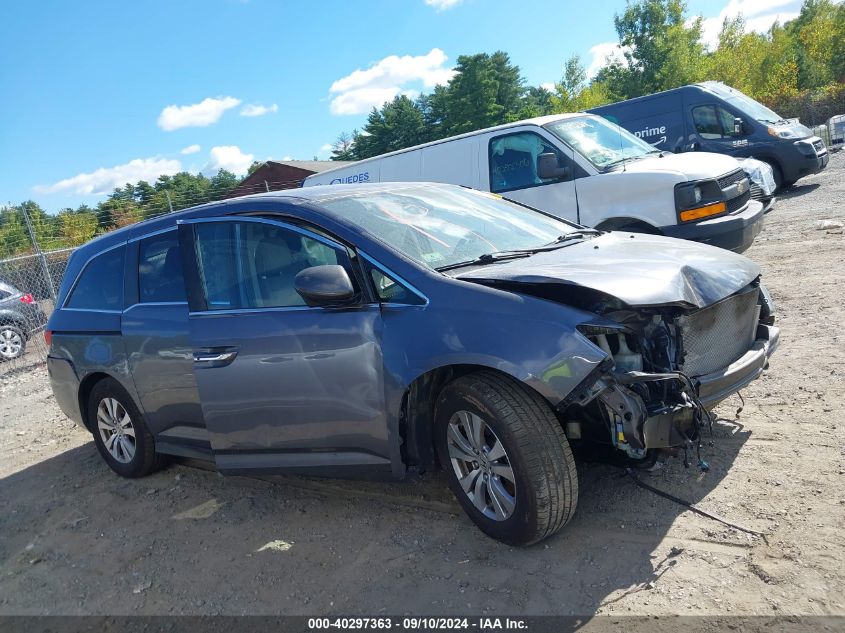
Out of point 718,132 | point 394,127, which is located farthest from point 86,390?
point 394,127

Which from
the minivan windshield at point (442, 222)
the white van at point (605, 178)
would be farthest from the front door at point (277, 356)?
the white van at point (605, 178)

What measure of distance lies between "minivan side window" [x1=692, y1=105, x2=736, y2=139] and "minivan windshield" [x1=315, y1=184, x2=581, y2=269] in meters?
10.6

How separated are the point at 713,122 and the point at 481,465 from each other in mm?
12671

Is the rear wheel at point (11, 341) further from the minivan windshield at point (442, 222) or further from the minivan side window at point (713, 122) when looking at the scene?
the minivan side window at point (713, 122)

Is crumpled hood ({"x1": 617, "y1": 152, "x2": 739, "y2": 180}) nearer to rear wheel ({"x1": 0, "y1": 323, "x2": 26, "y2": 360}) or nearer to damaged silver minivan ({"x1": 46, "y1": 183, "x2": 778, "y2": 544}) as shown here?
damaged silver minivan ({"x1": 46, "y1": 183, "x2": 778, "y2": 544})

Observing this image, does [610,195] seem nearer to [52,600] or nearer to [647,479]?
[647,479]

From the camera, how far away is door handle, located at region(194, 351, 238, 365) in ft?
12.5

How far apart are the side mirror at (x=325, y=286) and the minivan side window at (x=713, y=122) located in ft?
40.7

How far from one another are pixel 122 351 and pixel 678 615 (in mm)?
3777

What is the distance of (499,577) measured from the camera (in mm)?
3020

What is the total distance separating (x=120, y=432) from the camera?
196 inches

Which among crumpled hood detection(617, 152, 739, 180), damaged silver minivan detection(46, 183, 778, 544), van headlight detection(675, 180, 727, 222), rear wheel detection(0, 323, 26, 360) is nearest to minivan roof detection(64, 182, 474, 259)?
damaged silver minivan detection(46, 183, 778, 544)

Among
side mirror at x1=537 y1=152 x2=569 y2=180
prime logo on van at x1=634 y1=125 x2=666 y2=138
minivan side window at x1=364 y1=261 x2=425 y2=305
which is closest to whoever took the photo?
minivan side window at x1=364 y1=261 x2=425 y2=305

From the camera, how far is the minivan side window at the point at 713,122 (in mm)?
13453
